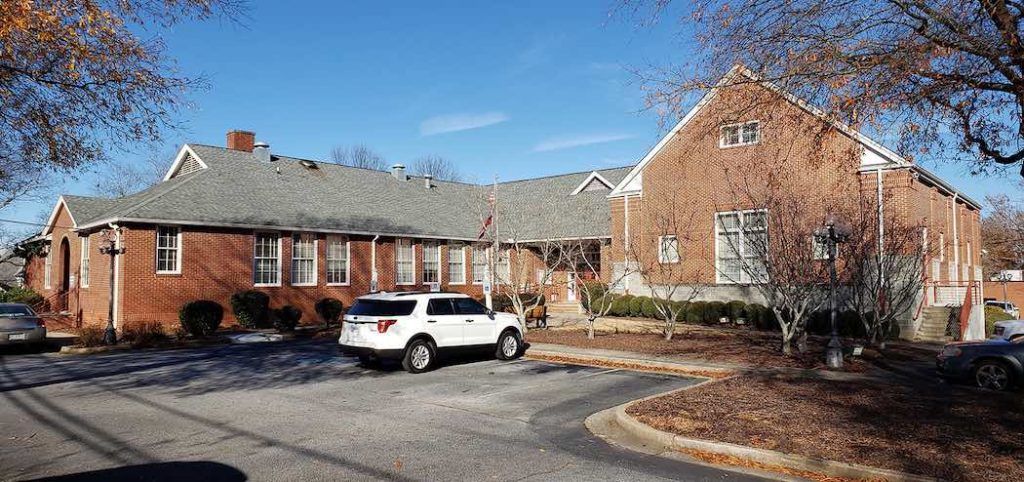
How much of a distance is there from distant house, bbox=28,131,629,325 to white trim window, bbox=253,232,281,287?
0.13 feet

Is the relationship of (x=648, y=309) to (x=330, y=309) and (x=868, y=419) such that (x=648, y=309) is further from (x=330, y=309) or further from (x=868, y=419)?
(x=868, y=419)

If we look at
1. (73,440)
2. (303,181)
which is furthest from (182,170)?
(73,440)

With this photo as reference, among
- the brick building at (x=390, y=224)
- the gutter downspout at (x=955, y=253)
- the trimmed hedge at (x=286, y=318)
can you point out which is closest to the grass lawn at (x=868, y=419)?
the brick building at (x=390, y=224)

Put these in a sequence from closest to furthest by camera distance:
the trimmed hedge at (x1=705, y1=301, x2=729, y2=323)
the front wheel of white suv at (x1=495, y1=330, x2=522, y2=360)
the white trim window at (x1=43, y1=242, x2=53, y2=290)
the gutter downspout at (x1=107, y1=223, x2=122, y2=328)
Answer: the front wheel of white suv at (x1=495, y1=330, x2=522, y2=360) < the gutter downspout at (x1=107, y1=223, x2=122, y2=328) < the trimmed hedge at (x1=705, y1=301, x2=729, y2=323) < the white trim window at (x1=43, y1=242, x2=53, y2=290)

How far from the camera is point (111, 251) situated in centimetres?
2275

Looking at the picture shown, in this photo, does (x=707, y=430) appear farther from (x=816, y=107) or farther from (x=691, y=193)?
(x=691, y=193)

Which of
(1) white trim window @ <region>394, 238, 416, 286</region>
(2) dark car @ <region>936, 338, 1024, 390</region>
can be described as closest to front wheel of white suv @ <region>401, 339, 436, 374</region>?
(2) dark car @ <region>936, 338, 1024, 390</region>

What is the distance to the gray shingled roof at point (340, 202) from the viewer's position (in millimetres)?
27469

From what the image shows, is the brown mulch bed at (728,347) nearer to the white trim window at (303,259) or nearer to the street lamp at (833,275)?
the street lamp at (833,275)

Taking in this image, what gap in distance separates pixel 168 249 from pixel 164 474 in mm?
20468

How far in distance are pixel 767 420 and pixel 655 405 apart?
1725 mm

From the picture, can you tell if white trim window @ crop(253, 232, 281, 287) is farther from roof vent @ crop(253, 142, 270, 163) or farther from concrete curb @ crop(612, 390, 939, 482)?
concrete curb @ crop(612, 390, 939, 482)

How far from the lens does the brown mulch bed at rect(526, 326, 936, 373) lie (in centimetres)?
1606

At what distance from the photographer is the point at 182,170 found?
3206cm
